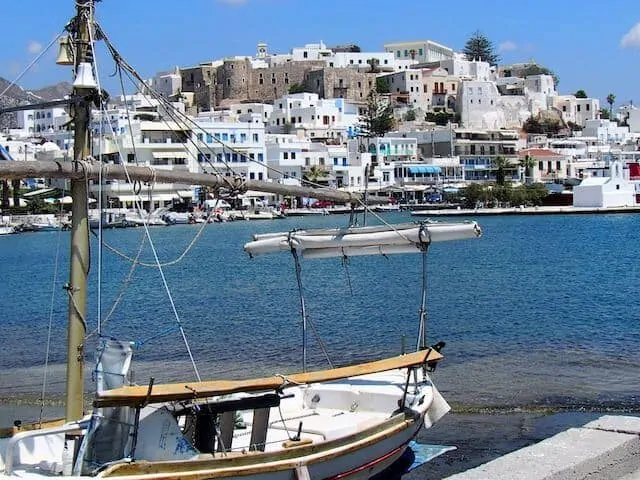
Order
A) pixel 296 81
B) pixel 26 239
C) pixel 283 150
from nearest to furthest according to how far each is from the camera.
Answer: pixel 26 239
pixel 283 150
pixel 296 81

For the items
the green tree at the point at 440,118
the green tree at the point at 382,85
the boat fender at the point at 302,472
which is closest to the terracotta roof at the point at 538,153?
the green tree at the point at 440,118

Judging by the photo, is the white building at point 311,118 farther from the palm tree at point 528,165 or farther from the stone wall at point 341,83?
the palm tree at point 528,165

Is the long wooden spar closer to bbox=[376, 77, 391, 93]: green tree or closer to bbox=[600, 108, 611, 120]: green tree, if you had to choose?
bbox=[376, 77, 391, 93]: green tree

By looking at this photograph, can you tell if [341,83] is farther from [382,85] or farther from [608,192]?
[608,192]

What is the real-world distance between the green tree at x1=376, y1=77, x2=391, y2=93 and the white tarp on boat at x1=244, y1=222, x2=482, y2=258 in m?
133

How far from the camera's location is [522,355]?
21.9m

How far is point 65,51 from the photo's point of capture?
1134cm

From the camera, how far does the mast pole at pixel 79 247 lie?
36.0 feet

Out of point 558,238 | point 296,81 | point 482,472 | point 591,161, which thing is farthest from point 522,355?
point 296,81

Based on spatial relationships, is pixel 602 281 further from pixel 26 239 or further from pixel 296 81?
pixel 296 81

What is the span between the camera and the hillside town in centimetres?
9725

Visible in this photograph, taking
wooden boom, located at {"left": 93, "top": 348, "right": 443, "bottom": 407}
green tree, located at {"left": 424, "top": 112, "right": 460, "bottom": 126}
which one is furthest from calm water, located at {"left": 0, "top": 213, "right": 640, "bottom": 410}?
green tree, located at {"left": 424, "top": 112, "right": 460, "bottom": 126}

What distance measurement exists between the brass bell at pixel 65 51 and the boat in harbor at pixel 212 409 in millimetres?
85

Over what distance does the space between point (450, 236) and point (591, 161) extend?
11143 cm
